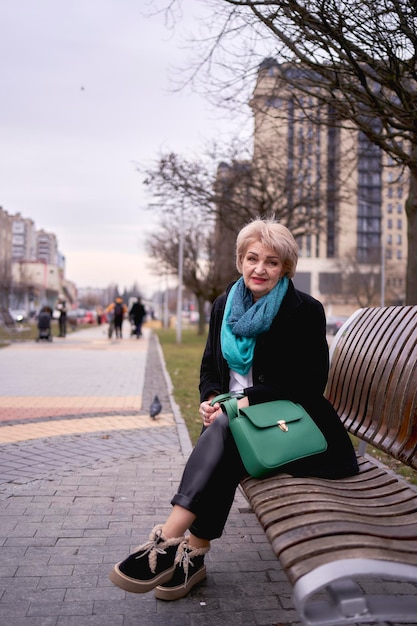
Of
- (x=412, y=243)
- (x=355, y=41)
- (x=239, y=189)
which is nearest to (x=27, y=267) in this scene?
(x=239, y=189)

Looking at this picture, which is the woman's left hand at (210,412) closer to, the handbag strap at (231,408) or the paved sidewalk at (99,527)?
the handbag strap at (231,408)

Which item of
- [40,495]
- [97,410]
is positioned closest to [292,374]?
[40,495]

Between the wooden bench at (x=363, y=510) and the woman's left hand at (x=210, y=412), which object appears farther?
the woman's left hand at (x=210, y=412)

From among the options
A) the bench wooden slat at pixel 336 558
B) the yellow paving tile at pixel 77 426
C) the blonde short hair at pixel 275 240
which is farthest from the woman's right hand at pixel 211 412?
the yellow paving tile at pixel 77 426

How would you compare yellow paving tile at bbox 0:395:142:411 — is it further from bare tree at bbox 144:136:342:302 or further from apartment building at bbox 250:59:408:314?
bare tree at bbox 144:136:342:302

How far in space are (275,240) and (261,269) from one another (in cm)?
17

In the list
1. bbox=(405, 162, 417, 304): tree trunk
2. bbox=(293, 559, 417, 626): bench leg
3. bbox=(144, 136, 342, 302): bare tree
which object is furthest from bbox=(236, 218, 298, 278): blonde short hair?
bbox=(144, 136, 342, 302): bare tree

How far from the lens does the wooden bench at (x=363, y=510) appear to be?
6.75ft

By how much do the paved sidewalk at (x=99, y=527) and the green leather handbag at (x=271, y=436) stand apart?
0.71 meters

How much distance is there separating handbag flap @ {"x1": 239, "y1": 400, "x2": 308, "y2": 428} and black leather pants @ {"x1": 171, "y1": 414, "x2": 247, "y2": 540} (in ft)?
0.52

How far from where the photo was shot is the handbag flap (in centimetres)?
295

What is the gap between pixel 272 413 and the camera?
3.03 meters

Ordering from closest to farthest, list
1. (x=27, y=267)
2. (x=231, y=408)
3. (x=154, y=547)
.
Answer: (x=154, y=547) < (x=231, y=408) < (x=27, y=267)

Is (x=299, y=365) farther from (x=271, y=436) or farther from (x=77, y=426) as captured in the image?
(x=77, y=426)
